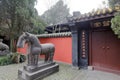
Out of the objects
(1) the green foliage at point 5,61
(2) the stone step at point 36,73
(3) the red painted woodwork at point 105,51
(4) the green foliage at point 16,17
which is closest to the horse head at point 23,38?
(2) the stone step at point 36,73

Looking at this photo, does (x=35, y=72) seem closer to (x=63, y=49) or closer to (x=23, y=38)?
(x=23, y=38)

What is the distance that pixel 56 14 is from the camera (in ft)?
72.3

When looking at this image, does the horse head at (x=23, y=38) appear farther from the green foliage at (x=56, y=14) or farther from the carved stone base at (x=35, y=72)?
the green foliage at (x=56, y=14)

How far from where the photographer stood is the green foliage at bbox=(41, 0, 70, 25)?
65.3 feet

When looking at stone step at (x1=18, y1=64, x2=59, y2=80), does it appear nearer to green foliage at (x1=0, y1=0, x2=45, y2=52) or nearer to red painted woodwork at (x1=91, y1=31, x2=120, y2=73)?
red painted woodwork at (x1=91, y1=31, x2=120, y2=73)

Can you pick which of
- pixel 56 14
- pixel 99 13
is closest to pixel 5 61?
pixel 99 13

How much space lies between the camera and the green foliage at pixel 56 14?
19.9m

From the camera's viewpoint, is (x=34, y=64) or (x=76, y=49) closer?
(x=34, y=64)

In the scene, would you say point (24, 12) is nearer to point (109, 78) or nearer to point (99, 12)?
point (99, 12)

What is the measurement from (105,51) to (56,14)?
1736 centimetres

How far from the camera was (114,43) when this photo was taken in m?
5.36

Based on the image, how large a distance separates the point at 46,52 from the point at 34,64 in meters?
0.99

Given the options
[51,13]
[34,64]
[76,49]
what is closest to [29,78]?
[34,64]

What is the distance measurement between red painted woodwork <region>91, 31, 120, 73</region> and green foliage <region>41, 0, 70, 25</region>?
12431mm
